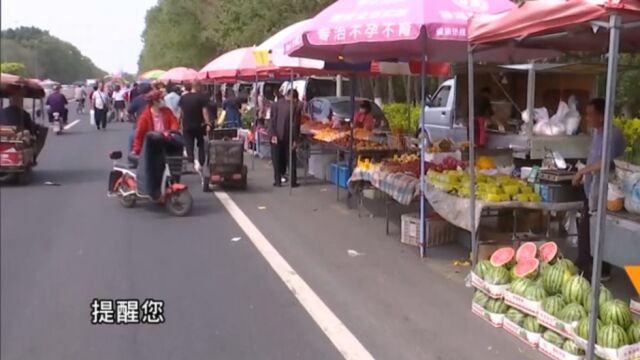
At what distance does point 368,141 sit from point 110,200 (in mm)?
4148

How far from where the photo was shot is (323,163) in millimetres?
13039

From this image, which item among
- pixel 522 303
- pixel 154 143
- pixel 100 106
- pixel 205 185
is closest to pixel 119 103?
pixel 100 106

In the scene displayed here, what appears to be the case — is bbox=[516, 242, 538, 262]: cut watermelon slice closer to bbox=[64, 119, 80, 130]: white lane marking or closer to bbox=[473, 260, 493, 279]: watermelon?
bbox=[473, 260, 493, 279]: watermelon

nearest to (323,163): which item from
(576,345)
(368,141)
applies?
(368,141)

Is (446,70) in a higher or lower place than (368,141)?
higher

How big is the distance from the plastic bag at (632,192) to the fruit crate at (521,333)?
1460 millimetres

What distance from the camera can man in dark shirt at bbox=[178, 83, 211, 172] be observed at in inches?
544

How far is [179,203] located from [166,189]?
0.27 meters

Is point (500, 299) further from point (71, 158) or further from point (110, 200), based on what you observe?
point (71, 158)

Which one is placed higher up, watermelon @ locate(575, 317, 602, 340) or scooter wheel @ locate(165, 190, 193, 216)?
watermelon @ locate(575, 317, 602, 340)

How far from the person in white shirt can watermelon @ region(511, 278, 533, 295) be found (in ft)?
94.9

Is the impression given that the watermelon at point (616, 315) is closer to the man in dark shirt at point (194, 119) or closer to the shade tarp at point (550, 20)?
the shade tarp at point (550, 20)

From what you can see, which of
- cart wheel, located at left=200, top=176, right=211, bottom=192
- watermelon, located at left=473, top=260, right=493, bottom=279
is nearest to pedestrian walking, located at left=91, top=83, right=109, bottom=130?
cart wheel, located at left=200, top=176, right=211, bottom=192

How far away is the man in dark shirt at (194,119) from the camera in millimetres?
13820
